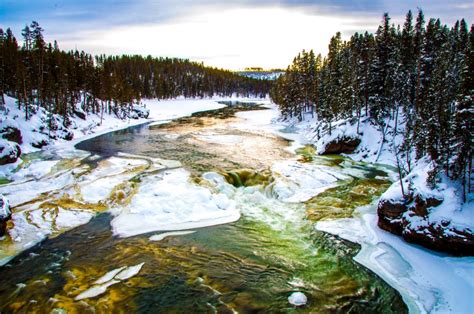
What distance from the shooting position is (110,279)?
1127 centimetres

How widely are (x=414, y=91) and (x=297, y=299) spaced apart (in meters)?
39.3

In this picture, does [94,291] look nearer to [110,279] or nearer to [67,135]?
[110,279]

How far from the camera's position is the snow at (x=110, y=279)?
408 inches

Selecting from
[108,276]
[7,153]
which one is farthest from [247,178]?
[7,153]

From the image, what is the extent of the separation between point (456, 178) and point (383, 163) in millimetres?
16334

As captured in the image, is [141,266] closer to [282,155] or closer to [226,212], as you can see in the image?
[226,212]

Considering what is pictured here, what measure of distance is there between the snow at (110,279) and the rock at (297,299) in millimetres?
5743

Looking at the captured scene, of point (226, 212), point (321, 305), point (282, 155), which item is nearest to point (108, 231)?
point (226, 212)

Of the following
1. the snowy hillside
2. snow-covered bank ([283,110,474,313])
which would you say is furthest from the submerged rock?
the snowy hillside

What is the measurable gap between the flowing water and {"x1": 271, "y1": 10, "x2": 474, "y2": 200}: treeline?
556 centimetres

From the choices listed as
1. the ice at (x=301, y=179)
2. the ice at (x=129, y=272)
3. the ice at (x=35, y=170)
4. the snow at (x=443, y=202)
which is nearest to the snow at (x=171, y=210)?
the ice at (x=129, y=272)

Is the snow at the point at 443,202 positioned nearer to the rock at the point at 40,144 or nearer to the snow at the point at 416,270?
the snow at the point at 416,270

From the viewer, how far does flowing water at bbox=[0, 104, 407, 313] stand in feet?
33.4

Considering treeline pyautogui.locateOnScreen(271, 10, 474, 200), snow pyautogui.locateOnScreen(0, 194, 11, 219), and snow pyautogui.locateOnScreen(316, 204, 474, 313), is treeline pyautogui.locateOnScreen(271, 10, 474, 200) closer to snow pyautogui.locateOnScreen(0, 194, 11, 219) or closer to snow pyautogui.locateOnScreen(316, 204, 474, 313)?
snow pyautogui.locateOnScreen(316, 204, 474, 313)
